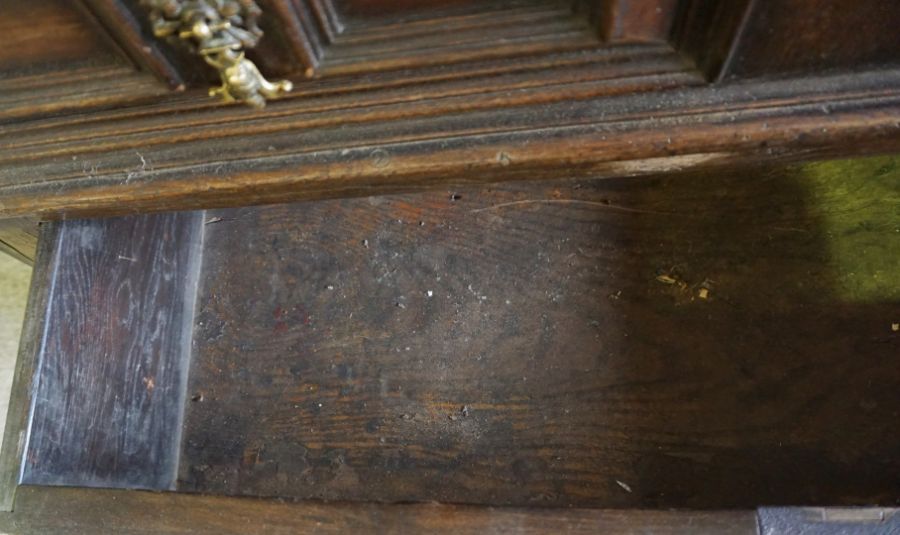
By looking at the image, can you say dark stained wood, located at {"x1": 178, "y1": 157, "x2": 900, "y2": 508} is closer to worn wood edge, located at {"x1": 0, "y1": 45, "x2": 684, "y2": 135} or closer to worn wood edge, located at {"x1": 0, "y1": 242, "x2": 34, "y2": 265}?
worn wood edge, located at {"x1": 0, "y1": 242, "x2": 34, "y2": 265}

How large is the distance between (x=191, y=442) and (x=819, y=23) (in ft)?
3.26

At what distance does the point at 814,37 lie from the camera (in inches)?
23.0

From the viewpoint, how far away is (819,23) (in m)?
0.57

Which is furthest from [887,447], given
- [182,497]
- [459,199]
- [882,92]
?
[182,497]

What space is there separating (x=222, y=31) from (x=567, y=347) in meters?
0.65

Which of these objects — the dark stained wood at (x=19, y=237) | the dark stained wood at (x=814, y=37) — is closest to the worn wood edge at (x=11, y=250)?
the dark stained wood at (x=19, y=237)

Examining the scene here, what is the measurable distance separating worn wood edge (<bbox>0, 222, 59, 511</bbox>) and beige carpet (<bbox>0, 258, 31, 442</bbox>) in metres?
0.81

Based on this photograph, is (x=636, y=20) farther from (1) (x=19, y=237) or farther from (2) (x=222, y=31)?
(1) (x=19, y=237)

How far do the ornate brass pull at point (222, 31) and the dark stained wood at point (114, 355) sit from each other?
46cm

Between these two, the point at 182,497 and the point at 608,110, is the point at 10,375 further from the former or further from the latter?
the point at 608,110

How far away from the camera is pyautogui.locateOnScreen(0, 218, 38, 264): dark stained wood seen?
930 millimetres

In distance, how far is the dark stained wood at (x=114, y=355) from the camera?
3.07 ft

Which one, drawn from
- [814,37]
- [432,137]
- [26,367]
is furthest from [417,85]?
[26,367]

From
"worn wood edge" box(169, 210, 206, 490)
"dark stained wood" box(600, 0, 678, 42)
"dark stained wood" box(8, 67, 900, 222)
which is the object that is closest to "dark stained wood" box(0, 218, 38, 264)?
"dark stained wood" box(8, 67, 900, 222)
